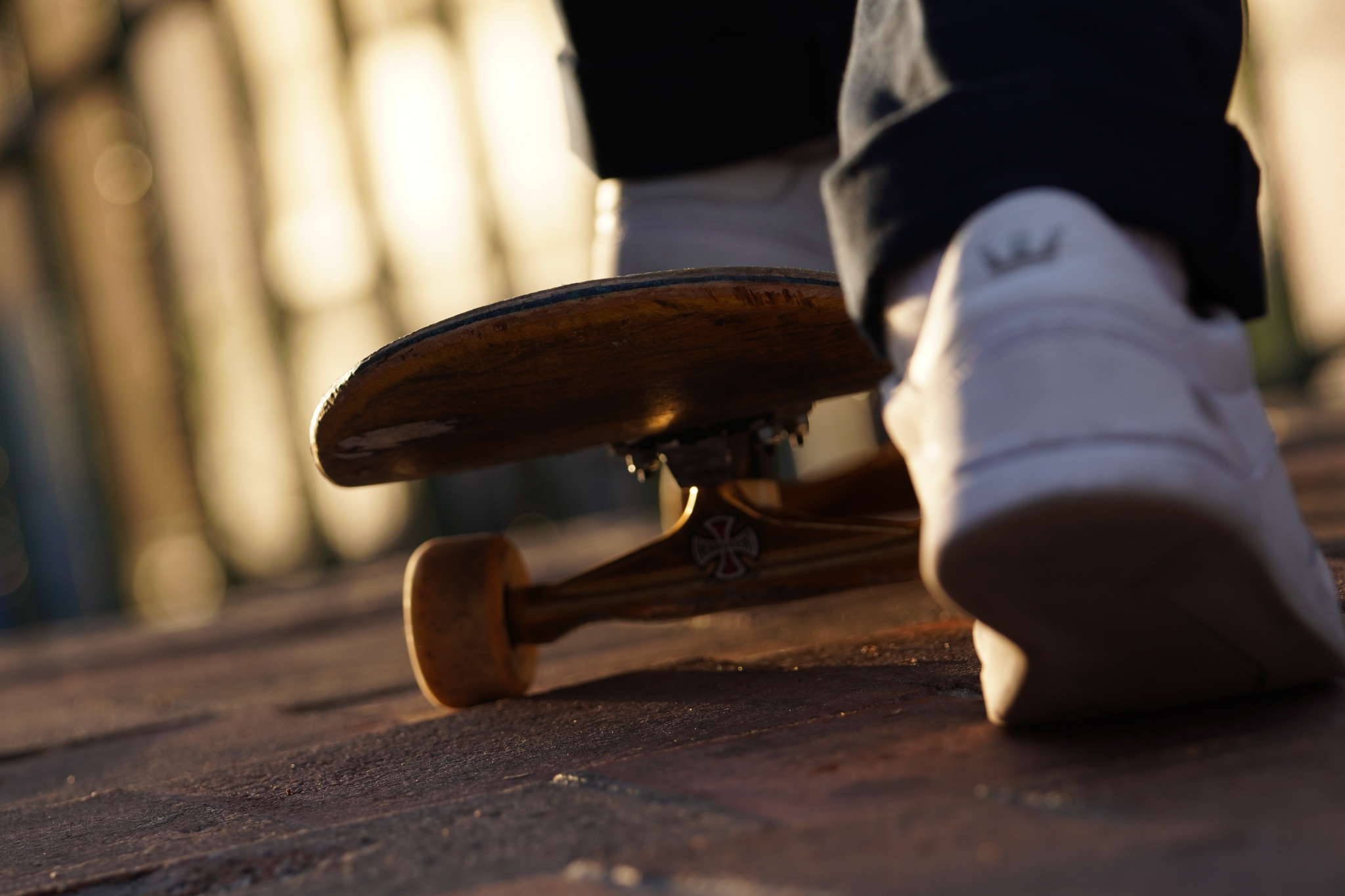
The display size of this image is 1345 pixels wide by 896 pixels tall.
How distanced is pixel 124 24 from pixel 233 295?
2794mm

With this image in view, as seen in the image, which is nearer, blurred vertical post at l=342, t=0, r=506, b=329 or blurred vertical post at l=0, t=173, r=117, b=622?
blurred vertical post at l=342, t=0, r=506, b=329

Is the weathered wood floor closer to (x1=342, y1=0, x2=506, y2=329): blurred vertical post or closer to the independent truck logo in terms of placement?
the independent truck logo

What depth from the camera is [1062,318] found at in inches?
24.4

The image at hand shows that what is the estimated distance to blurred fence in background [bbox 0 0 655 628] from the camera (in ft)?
30.2

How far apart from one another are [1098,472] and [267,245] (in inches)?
442

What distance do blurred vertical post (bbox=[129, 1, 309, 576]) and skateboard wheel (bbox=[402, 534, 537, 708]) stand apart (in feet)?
33.5

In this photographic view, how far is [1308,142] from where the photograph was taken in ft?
19.6

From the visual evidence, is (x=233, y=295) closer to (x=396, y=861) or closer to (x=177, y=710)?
(x=177, y=710)

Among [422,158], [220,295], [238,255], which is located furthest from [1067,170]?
[220,295]

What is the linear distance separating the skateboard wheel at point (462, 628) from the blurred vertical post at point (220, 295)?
33.5 ft

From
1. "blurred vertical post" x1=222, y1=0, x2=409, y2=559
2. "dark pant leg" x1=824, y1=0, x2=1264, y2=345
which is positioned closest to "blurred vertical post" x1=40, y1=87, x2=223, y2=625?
"blurred vertical post" x1=222, y1=0, x2=409, y2=559

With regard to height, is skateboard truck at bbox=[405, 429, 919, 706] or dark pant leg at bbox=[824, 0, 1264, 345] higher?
dark pant leg at bbox=[824, 0, 1264, 345]

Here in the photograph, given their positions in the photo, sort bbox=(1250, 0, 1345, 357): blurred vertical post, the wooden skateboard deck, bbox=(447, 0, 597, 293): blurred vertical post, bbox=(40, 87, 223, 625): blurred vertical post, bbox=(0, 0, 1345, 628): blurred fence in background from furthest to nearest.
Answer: bbox=(40, 87, 223, 625): blurred vertical post < bbox=(447, 0, 597, 293): blurred vertical post < bbox=(0, 0, 1345, 628): blurred fence in background < bbox=(1250, 0, 1345, 357): blurred vertical post < the wooden skateboard deck

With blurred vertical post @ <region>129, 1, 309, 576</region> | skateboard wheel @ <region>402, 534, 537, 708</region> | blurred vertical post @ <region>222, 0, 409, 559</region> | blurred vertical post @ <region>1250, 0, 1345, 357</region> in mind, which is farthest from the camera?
blurred vertical post @ <region>129, 1, 309, 576</region>
